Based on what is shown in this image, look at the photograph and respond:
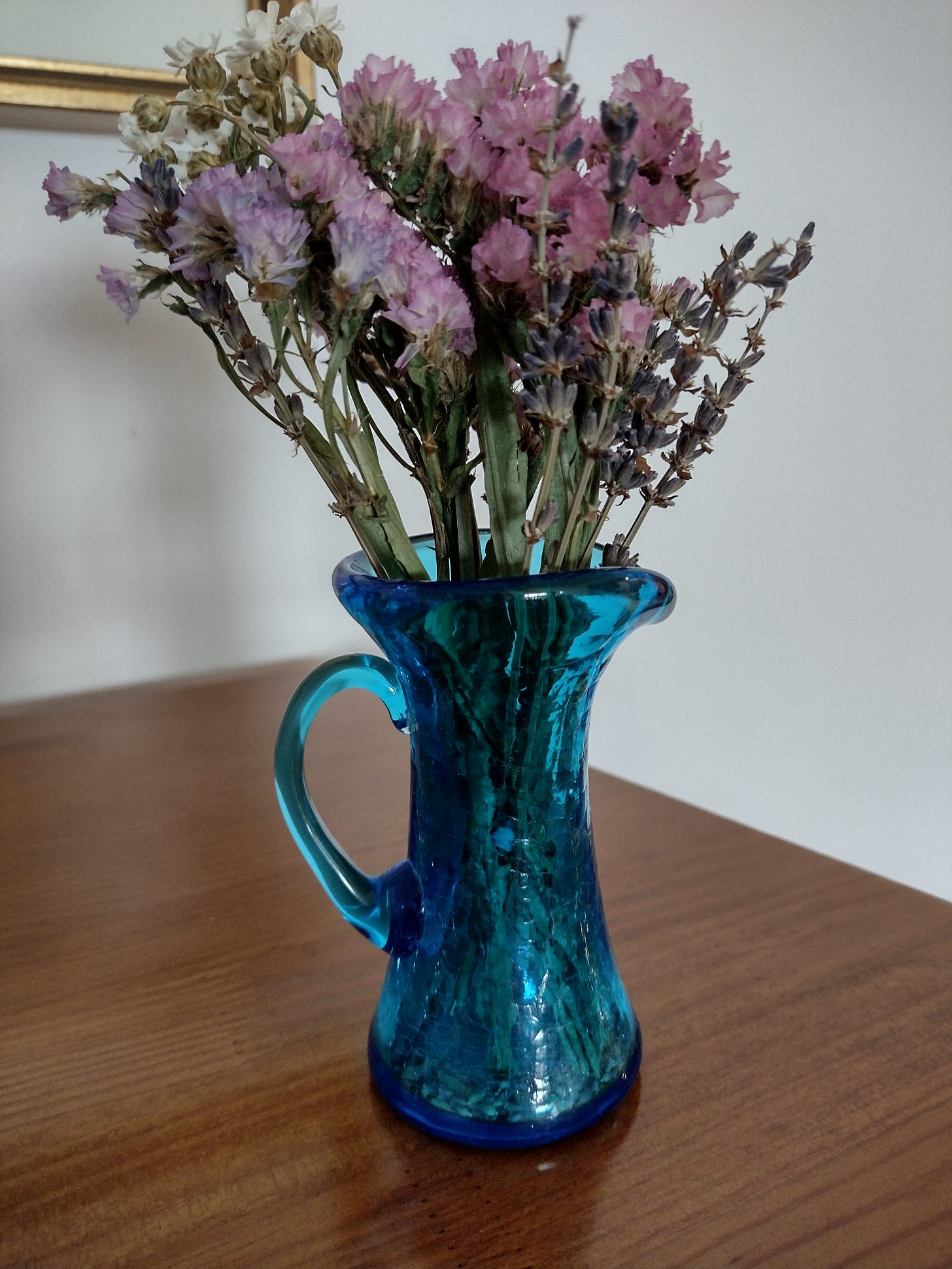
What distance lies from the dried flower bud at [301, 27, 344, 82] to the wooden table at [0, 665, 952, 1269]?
352mm

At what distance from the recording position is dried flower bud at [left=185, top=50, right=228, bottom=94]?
0.31m

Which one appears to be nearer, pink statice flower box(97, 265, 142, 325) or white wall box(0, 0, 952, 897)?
pink statice flower box(97, 265, 142, 325)

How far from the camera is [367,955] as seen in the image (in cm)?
48

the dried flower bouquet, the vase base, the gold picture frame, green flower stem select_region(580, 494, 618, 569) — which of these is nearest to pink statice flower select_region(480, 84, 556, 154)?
the dried flower bouquet

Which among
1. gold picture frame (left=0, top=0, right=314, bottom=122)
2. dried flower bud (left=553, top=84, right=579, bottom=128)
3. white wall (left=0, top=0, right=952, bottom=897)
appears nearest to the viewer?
dried flower bud (left=553, top=84, right=579, bottom=128)

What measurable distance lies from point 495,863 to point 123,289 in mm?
214

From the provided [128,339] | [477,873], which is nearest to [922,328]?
[128,339]

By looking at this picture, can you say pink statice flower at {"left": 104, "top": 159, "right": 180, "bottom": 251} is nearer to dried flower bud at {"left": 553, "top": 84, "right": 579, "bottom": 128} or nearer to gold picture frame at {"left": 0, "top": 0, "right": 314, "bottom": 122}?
dried flower bud at {"left": 553, "top": 84, "right": 579, "bottom": 128}

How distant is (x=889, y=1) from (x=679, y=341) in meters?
1.14

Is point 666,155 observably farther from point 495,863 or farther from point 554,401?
point 495,863

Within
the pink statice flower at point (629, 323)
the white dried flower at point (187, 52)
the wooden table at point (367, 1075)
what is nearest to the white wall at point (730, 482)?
the wooden table at point (367, 1075)

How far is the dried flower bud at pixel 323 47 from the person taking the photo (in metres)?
0.32

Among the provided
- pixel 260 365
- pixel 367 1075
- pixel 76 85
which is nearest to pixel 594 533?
pixel 260 365

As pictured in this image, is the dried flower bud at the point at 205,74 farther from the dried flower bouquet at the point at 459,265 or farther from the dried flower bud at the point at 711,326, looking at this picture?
the dried flower bud at the point at 711,326
